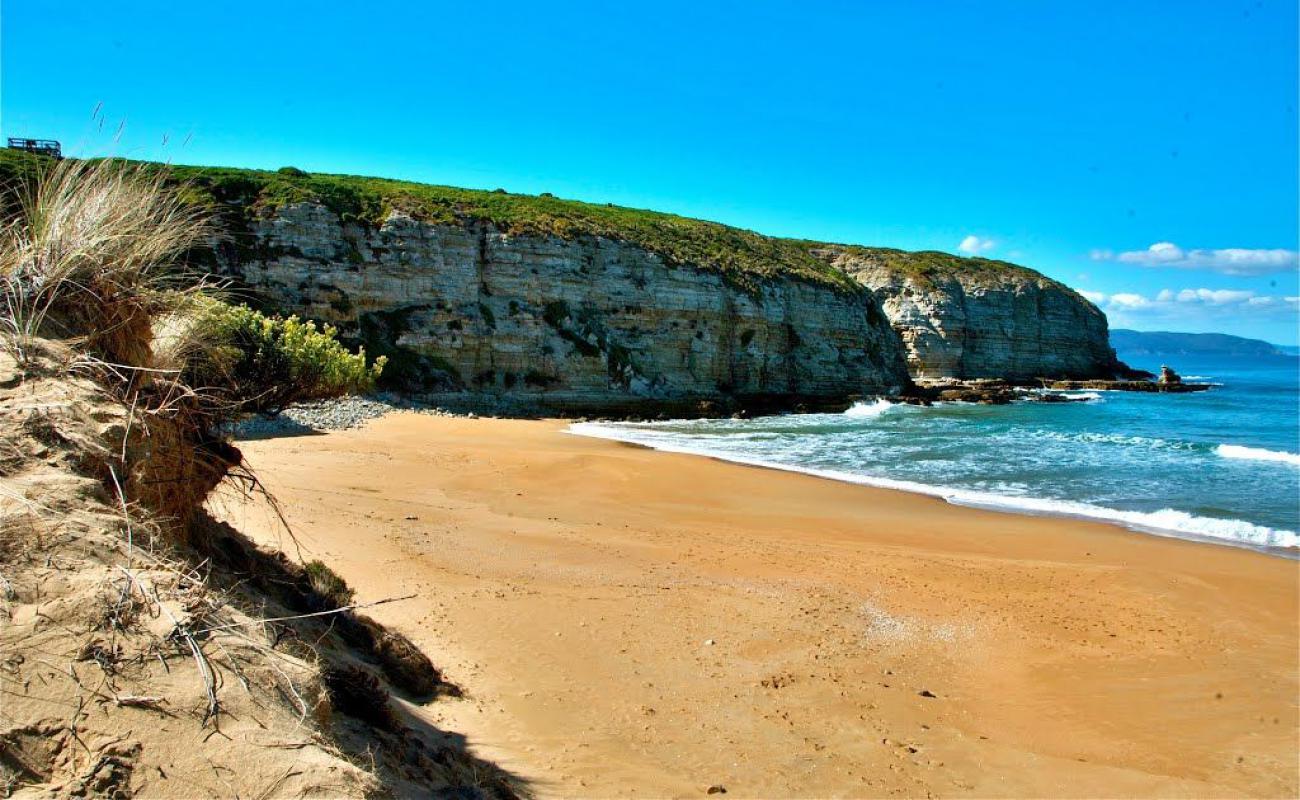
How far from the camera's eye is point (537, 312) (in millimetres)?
34781

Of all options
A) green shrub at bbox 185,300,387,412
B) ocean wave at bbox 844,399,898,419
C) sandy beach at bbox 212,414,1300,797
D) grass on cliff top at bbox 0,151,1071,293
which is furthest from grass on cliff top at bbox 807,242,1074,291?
green shrub at bbox 185,300,387,412

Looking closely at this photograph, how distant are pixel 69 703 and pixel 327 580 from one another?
3995mm

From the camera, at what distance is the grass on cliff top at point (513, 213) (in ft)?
106

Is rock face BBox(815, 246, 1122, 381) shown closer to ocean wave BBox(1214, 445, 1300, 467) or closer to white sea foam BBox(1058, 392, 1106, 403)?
white sea foam BBox(1058, 392, 1106, 403)

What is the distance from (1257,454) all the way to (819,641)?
23089 mm

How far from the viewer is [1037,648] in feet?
25.3

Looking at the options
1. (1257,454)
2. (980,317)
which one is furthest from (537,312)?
Result: (980,317)

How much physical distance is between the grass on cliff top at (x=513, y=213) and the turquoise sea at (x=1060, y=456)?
11.1 m

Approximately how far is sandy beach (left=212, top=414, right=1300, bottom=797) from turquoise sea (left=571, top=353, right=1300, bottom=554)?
252 centimetres

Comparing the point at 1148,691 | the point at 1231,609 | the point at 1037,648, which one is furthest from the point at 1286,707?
the point at 1231,609

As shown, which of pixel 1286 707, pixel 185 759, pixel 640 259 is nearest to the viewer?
pixel 185 759

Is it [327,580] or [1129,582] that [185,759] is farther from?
[1129,582]

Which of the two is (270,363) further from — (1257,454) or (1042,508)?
(1257,454)

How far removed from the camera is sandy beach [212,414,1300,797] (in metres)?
5.29
